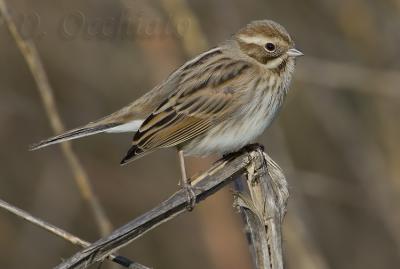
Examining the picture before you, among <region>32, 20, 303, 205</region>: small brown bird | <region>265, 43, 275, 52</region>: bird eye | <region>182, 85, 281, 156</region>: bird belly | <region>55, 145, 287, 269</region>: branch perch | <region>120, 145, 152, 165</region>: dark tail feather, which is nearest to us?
<region>55, 145, 287, 269</region>: branch perch

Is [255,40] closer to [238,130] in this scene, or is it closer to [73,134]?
[238,130]

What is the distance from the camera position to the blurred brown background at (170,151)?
7227mm

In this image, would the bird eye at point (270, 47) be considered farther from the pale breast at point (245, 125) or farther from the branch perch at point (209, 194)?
the branch perch at point (209, 194)

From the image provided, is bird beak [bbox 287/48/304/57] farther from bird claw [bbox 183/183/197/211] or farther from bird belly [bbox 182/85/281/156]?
bird claw [bbox 183/183/197/211]

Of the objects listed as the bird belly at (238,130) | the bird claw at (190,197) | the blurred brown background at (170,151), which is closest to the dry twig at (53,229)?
the bird claw at (190,197)

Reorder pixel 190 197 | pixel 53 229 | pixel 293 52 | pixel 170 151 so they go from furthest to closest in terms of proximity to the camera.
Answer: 1. pixel 170 151
2. pixel 293 52
3. pixel 190 197
4. pixel 53 229

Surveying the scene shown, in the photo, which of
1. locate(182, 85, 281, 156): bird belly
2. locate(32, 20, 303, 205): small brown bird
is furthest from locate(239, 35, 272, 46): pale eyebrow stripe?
Result: locate(182, 85, 281, 156): bird belly

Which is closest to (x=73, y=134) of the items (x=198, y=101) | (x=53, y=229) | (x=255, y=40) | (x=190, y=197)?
(x=198, y=101)

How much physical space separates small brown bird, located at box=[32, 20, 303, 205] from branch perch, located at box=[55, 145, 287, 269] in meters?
0.61

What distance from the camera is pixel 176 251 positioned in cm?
850

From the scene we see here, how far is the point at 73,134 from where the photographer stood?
5.02 m

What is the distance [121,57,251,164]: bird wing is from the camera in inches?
212

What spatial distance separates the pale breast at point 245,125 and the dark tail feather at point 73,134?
0.53 meters

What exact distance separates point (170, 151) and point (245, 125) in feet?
10.7
